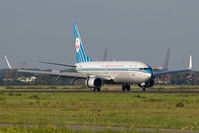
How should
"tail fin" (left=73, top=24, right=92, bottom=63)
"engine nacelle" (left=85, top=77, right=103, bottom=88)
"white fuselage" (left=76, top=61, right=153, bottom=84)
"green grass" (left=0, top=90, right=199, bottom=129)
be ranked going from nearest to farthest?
"green grass" (left=0, top=90, right=199, bottom=129) → "white fuselage" (left=76, top=61, right=153, bottom=84) → "engine nacelle" (left=85, top=77, right=103, bottom=88) → "tail fin" (left=73, top=24, right=92, bottom=63)

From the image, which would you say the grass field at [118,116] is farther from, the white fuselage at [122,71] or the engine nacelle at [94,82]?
the engine nacelle at [94,82]

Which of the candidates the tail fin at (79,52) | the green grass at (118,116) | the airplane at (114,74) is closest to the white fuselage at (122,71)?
→ the airplane at (114,74)

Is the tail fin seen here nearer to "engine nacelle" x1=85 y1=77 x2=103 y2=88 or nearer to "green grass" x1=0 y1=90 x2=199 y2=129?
"engine nacelle" x1=85 y1=77 x2=103 y2=88

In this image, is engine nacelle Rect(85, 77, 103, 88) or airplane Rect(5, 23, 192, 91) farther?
engine nacelle Rect(85, 77, 103, 88)

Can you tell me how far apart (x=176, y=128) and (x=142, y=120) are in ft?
14.1

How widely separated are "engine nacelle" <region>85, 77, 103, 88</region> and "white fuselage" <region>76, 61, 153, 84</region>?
5.56ft

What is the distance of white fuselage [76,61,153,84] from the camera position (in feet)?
252

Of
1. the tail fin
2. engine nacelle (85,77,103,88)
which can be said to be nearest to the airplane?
engine nacelle (85,77,103,88)

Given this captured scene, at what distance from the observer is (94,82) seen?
78.4m

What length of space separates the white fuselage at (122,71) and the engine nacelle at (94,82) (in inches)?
66.7

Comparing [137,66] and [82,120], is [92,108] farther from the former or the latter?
[137,66]

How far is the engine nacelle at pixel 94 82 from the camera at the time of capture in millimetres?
78125

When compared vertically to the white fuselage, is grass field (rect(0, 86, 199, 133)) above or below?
below

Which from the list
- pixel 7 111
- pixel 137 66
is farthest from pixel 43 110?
pixel 137 66
